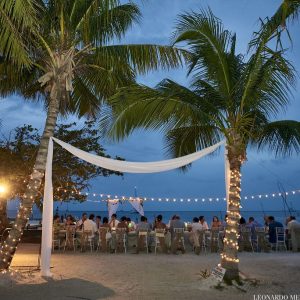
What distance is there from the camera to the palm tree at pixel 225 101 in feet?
23.4

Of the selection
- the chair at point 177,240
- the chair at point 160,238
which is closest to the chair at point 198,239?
the chair at point 177,240

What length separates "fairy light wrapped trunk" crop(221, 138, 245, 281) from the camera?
23.4 feet

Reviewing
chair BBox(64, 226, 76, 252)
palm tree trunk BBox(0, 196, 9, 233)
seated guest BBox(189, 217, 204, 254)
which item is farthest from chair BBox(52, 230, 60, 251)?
seated guest BBox(189, 217, 204, 254)

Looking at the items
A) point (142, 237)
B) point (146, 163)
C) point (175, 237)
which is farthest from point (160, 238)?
point (146, 163)

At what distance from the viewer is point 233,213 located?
7219 millimetres

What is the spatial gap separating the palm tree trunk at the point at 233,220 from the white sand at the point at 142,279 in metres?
0.38

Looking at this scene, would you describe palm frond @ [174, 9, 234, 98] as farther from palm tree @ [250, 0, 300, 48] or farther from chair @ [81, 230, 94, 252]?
chair @ [81, 230, 94, 252]

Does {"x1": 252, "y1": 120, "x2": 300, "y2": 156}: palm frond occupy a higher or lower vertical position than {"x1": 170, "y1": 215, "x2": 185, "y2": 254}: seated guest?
higher

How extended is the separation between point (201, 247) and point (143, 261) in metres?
3.27

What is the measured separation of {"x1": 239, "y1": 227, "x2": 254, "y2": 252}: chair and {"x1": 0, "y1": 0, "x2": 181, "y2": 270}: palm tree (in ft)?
19.6

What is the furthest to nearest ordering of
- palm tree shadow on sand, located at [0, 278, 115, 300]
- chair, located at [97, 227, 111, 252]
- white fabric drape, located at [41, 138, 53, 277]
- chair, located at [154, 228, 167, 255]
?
chair, located at [97, 227, 111, 252] < chair, located at [154, 228, 167, 255] < white fabric drape, located at [41, 138, 53, 277] < palm tree shadow on sand, located at [0, 278, 115, 300]

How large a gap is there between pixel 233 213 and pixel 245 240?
5.80 m

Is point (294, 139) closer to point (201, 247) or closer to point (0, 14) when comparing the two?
point (0, 14)

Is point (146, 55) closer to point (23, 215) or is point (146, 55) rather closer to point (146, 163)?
point (146, 163)
